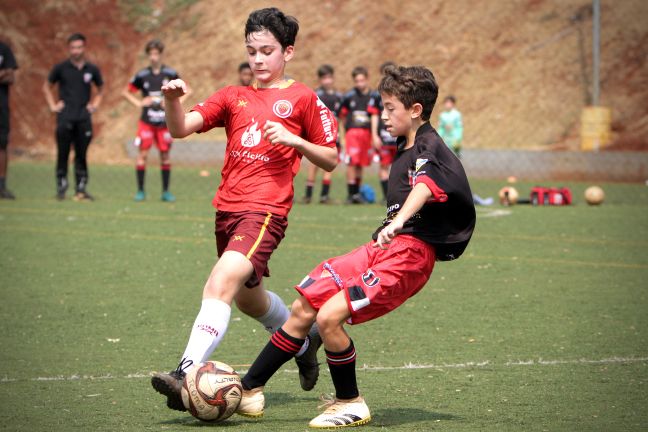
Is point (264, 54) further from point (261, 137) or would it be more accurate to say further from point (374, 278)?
point (374, 278)

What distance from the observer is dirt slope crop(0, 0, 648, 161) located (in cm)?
2727

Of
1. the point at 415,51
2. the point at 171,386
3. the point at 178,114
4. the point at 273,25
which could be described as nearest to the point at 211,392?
the point at 171,386

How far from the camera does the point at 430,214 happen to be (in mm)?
5398

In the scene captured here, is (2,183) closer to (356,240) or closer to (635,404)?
(356,240)

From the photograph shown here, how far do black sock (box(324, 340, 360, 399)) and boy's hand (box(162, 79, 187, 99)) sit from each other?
149 centimetres

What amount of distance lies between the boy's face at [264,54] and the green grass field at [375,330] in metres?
1.74

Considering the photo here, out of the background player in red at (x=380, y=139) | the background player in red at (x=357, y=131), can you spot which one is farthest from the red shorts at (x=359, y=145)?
the background player in red at (x=380, y=139)

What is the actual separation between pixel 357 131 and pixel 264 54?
506 inches

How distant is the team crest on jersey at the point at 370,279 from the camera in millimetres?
→ 5246

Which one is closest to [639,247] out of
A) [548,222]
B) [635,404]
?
[548,222]

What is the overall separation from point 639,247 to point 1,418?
893 cm

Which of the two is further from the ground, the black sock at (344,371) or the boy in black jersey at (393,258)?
the boy in black jersey at (393,258)

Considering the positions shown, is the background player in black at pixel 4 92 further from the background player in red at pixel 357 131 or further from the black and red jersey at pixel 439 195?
the black and red jersey at pixel 439 195

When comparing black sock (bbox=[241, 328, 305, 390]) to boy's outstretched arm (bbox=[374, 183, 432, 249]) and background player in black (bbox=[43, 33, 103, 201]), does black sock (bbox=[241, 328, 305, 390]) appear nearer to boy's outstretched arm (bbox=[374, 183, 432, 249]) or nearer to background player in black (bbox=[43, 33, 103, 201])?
boy's outstretched arm (bbox=[374, 183, 432, 249])
